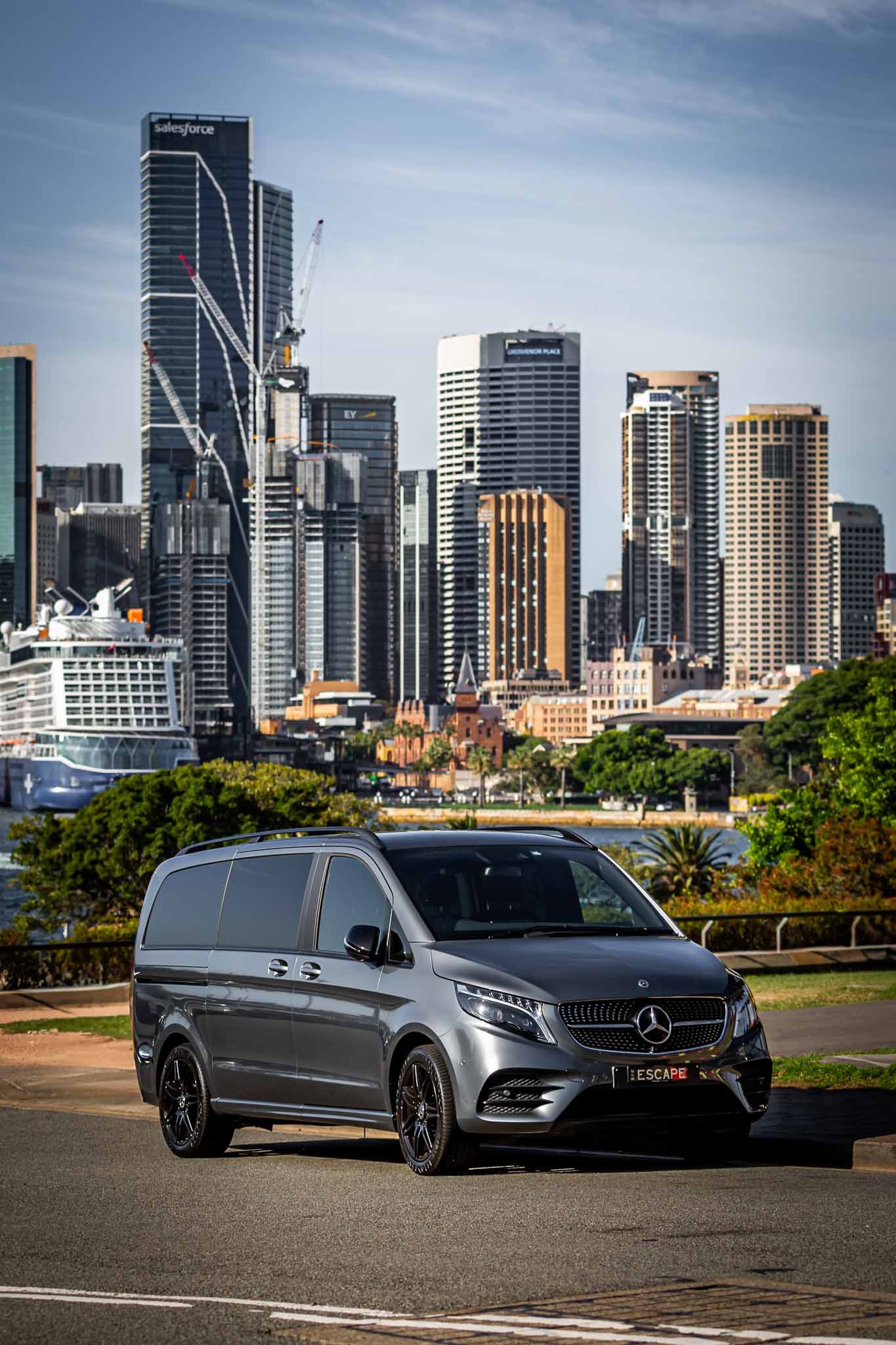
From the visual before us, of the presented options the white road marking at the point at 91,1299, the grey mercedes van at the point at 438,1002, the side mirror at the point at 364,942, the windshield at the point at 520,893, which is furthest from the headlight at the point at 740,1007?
the white road marking at the point at 91,1299

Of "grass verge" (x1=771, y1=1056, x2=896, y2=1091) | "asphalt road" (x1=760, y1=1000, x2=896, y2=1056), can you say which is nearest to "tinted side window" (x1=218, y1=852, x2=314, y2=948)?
"grass verge" (x1=771, y1=1056, x2=896, y2=1091)

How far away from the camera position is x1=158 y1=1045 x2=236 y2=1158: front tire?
11695mm

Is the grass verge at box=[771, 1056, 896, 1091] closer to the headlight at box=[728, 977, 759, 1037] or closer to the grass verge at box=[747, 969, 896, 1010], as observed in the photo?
the headlight at box=[728, 977, 759, 1037]

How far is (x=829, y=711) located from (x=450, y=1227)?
470ft

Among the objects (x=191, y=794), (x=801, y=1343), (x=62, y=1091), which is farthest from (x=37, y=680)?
(x=801, y=1343)

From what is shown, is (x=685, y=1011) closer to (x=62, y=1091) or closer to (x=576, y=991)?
(x=576, y=991)

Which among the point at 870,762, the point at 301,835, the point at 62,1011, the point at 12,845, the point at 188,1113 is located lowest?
the point at 12,845

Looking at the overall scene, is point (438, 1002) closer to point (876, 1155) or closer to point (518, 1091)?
point (518, 1091)

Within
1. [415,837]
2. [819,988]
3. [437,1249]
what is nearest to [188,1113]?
[415,837]

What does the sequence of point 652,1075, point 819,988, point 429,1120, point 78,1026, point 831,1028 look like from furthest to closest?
point 819,988 → point 78,1026 → point 831,1028 → point 429,1120 → point 652,1075

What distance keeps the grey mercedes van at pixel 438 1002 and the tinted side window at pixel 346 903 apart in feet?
0.05

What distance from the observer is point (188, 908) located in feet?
40.8

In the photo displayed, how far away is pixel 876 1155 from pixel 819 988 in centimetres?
1274

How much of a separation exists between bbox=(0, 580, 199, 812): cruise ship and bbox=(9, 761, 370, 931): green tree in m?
71.1
